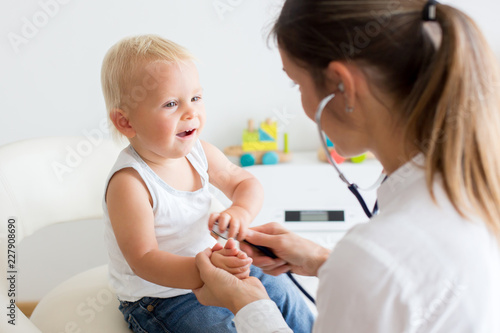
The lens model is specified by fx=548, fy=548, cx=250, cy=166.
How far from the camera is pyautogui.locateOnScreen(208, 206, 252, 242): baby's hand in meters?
1.09

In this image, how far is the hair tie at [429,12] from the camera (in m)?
0.72

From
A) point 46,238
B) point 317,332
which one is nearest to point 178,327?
point 317,332

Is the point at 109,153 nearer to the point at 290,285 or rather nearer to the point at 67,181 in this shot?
the point at 67,181

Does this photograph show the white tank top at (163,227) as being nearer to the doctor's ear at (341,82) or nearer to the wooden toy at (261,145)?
the doctor's ear at (341,82)

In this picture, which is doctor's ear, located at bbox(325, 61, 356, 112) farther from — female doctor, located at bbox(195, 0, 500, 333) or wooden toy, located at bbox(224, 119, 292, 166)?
wooden toy, located at bbox(224, 119, 292, 166)

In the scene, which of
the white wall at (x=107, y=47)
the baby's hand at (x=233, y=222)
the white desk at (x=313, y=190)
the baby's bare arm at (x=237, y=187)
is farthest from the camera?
the white wall at (x=107, y=47)

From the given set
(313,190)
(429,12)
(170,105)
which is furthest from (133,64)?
(313,190)

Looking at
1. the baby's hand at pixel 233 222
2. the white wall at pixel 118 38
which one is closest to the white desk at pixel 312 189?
the white wall at pixel 118 38

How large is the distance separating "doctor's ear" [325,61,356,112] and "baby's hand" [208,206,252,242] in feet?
1.30

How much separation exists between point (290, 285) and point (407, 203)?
24.0 inches

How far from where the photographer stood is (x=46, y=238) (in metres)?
2.16

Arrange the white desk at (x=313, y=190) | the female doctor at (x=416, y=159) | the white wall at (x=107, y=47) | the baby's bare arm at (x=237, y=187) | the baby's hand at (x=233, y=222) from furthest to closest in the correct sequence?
the white wall at (x=107, y=47), the white desk at (x=313, y=190), the baby's bare arm at (x=237, y=187), the baby's hand at (x=233, y=222), the female doctor at (x=416, y=159)

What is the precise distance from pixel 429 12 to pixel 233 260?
1.80 ft

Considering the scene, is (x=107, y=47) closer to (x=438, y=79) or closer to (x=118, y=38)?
(x=118, y=38)
